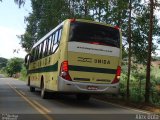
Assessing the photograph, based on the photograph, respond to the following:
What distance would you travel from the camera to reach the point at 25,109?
15.4 meters

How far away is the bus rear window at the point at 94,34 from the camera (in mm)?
16750

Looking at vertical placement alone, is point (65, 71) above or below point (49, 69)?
below

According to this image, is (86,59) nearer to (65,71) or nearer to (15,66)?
(65,71)

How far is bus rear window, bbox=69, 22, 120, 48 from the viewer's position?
1675 centimetres

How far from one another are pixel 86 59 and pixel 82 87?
1137mm

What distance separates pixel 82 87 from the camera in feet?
54.0

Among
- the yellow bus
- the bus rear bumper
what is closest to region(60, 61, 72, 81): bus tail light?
the yellow bus

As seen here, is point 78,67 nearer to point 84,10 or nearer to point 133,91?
point 133,91

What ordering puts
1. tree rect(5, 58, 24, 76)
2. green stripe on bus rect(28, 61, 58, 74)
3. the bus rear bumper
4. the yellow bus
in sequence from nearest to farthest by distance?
the bus rear bumper
the yellow bus
green stripe on bus rect(28, 61, 58, 74)
tree rect(5, 58, 24, 76)

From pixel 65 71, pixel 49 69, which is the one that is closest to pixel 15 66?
pixel 49 69

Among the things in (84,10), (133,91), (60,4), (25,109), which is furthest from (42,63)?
(60,4)

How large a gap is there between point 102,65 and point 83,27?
5.70 feet

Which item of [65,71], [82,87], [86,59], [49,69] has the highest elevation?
[86,59]

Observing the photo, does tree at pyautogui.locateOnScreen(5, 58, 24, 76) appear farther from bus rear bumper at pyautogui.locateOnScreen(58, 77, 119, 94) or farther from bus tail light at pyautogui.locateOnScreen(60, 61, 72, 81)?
bus tail light at pyautogui.locateOnScreen(60, 61, 72, 81)
